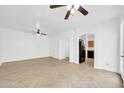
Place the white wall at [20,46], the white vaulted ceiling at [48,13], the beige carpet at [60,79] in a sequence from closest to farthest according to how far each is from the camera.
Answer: the beige carpet at [60,79]
the white vaulted ceiling at [48,13]
the white wall at [20,46]

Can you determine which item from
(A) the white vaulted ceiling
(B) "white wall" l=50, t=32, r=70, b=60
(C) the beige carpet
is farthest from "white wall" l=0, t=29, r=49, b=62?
(C) the beige carpet

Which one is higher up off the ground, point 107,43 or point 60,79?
point 107,43

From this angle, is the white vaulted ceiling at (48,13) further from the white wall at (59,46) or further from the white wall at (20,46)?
the white wall at (59,46)

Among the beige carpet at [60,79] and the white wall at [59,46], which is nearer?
the beige carpet at [60,79]

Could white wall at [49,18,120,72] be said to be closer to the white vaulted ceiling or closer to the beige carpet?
the white vaulted ceiling

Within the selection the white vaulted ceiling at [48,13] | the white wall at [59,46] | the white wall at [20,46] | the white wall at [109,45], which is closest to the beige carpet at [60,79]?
the white wall at [109,45]

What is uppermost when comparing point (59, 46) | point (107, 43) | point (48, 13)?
point (48, 13)

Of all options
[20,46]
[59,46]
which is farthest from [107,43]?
[20,46]

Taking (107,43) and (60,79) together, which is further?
(107,43)

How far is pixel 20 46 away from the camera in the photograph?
8984 mm

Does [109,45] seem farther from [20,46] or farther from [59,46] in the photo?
[20,46]

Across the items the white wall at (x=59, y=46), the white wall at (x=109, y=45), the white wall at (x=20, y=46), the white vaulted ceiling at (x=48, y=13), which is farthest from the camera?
the white wall at (x=59, y=46)

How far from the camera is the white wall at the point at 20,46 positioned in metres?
7.98
